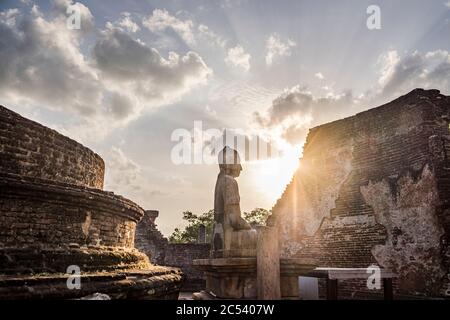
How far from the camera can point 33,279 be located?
3.71 m

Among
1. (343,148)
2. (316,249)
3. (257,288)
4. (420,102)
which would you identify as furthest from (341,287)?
(257,288)

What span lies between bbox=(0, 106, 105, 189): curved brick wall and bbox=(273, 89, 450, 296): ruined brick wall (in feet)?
22.5

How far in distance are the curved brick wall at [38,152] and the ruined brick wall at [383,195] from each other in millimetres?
6849

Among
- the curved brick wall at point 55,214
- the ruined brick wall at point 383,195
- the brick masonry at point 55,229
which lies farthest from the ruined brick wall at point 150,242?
the curved brick wall at point 55,214

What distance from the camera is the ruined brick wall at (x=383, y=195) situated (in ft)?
25.8

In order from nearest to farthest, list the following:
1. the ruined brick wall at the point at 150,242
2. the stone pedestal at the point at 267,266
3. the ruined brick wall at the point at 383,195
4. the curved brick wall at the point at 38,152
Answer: the stone pedestal at the point at 267,266 < the curved brick wall at the point at 38,152 < the ruined brick wall at the point at 383,195 < the ruined brick wall at the point at 150,242

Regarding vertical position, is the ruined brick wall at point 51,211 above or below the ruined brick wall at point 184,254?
above

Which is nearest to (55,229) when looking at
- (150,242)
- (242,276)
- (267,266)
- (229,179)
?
(229,179)

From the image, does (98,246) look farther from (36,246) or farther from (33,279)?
(33,279)

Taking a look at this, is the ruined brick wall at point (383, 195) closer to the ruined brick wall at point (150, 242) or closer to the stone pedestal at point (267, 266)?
the stone pedestal at point (267, 266)

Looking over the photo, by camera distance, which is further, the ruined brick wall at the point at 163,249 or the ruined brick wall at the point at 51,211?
the ruined brick wall at the point at 163,249

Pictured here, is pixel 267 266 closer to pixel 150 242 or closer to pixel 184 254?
pixel 184 254
